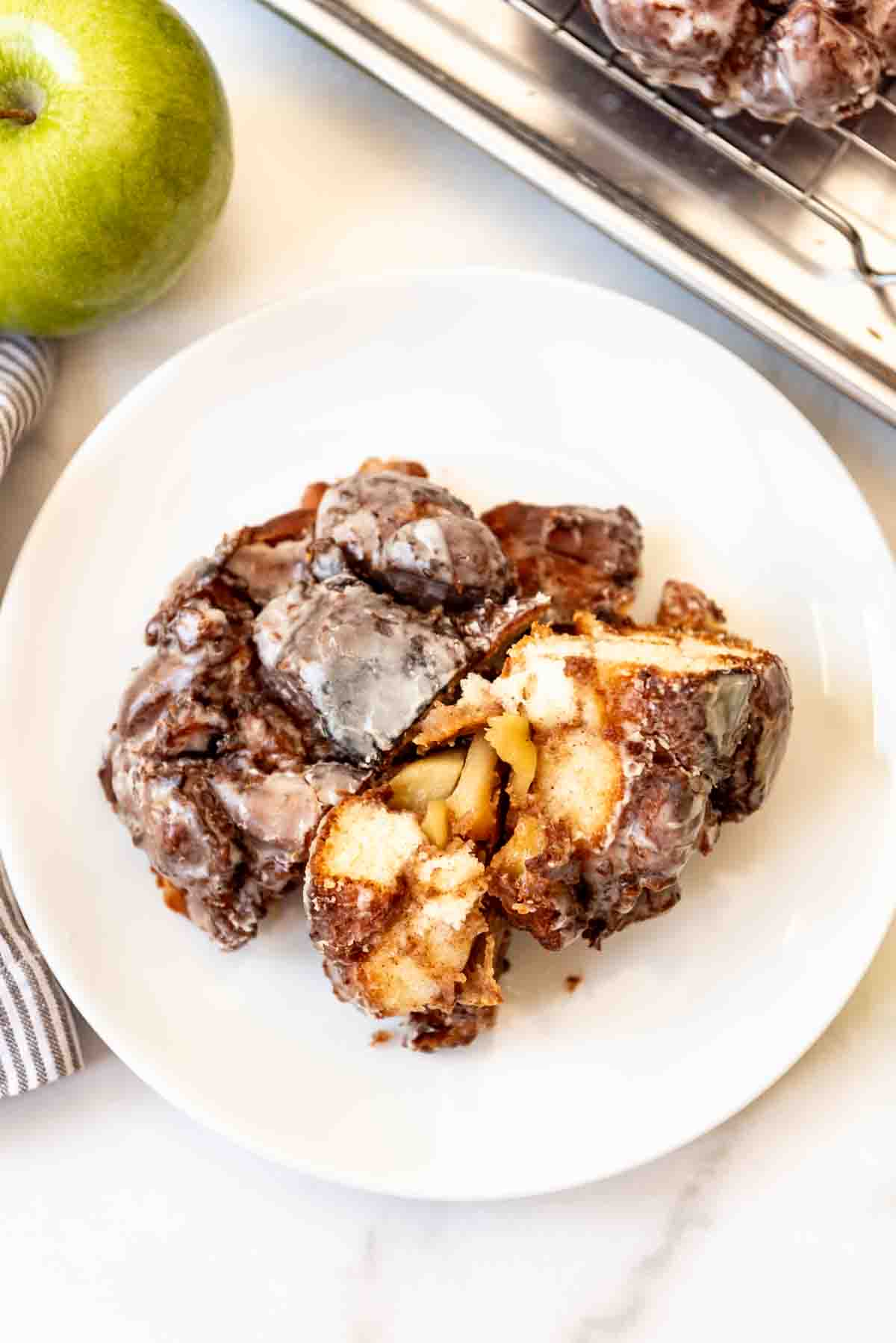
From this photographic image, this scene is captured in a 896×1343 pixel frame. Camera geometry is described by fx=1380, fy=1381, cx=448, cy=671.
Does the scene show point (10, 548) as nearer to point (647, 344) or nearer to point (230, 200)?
point (230, 200)

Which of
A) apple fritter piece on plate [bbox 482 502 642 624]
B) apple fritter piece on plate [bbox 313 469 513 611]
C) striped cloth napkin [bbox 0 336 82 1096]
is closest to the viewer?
apple fritter piece on plate [bbox 313 469 513 611]

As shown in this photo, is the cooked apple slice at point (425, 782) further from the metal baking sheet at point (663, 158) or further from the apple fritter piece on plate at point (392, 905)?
the metal baking sheet at point (663, 158)

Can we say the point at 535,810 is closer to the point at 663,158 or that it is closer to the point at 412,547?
the point at 412,547

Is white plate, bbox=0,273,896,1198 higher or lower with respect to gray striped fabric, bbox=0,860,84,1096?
higher

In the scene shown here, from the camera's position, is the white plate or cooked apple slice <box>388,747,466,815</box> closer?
cooked apple slice <box>388,747,466,815</box>

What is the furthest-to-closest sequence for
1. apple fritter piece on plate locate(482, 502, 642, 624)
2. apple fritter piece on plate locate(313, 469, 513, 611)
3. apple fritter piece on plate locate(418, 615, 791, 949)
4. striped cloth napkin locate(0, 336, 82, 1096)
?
striped cloth napkin locate(0, 336, 82, 1096) < apple fritter piece on plate locate(482, 502, 642, 624) < apple fritter piece on plate locate(313, 469, 513, 611) < apple fritter piece on plate locate(418, 615, 791, 949)

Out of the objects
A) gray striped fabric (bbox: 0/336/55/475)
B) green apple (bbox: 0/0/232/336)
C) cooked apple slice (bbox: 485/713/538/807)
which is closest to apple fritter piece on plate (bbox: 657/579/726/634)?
cooked apple slice (bbox: 485/713/538/807)

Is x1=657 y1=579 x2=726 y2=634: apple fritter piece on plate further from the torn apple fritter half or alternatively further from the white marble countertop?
the white marble countertop
